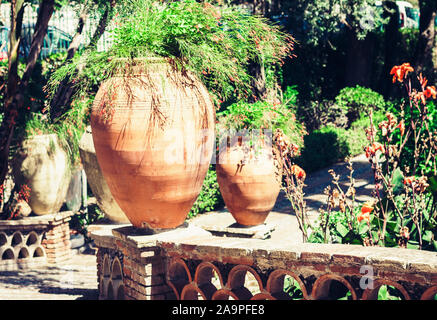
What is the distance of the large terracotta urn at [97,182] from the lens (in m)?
4.97

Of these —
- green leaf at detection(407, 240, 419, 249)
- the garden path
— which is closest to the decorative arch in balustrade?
green leaf at detection(407, 240, 419, 249)

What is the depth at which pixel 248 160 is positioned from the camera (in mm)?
5816

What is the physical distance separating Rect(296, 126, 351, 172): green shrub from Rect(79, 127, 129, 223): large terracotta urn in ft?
25.6

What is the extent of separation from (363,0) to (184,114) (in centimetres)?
976

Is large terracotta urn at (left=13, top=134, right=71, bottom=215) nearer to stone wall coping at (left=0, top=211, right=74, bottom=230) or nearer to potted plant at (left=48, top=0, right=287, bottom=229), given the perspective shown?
stone wall coping at (left=0, top=211, right=74, bottom=230)

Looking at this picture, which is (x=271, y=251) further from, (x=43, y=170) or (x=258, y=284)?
(x=43, y=170)

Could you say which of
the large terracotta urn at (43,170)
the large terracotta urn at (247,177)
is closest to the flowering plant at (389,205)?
the large terracotta urn at (247,177)

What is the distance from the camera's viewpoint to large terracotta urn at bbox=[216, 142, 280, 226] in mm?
5805

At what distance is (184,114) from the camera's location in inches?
151

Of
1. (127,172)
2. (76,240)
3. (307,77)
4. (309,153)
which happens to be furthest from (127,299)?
(307,77)

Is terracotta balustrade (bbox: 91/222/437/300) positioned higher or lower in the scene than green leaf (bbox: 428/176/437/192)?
lower

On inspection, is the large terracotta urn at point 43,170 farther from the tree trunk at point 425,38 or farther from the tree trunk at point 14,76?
the tree trunk at point 425,38

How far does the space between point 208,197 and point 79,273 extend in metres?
3.35

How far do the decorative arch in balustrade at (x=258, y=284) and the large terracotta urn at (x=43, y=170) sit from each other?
4.30 m
